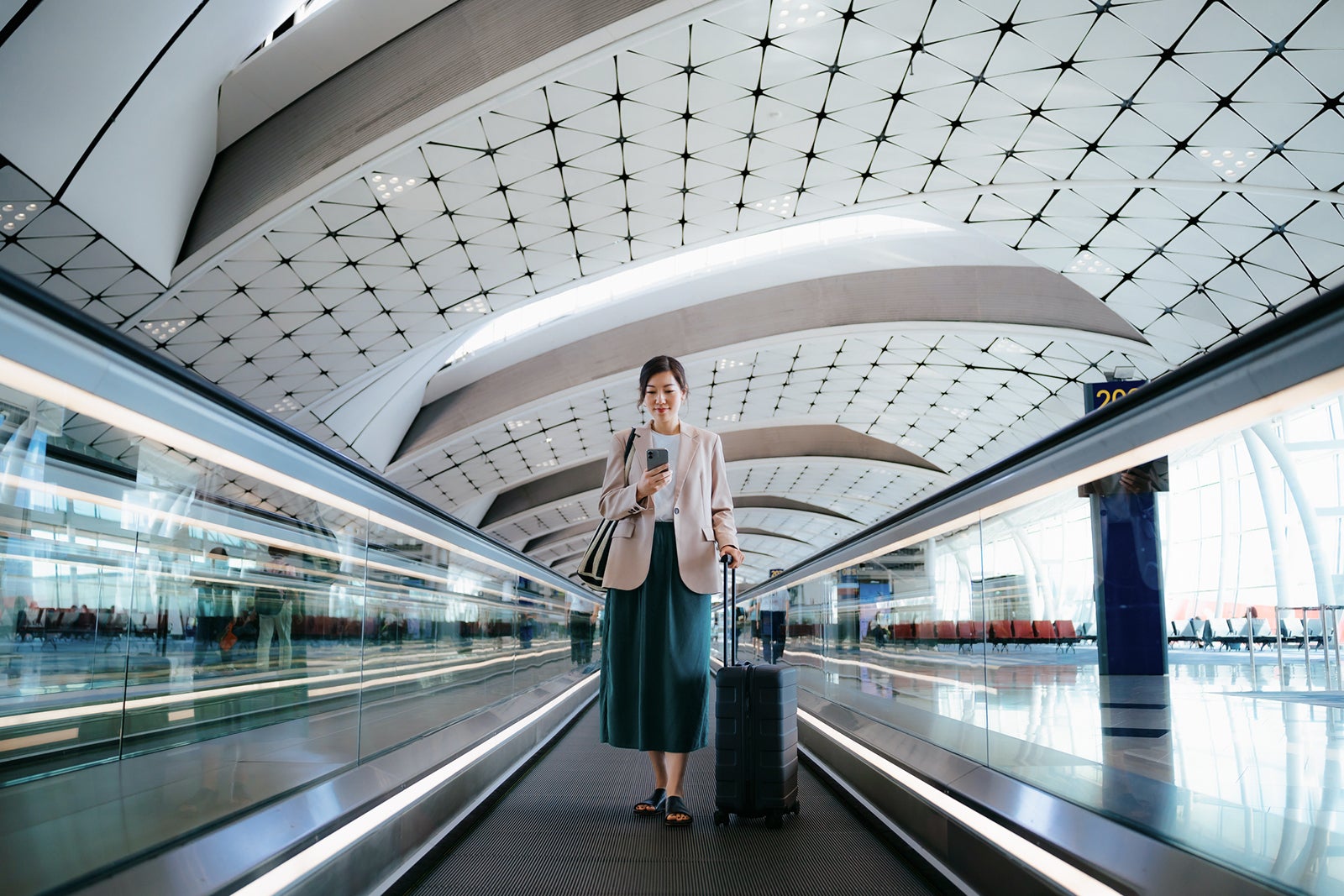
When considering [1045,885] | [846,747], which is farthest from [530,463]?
[1045,885]

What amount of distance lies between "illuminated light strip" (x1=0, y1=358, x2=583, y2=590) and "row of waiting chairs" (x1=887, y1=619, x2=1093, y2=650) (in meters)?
2.70

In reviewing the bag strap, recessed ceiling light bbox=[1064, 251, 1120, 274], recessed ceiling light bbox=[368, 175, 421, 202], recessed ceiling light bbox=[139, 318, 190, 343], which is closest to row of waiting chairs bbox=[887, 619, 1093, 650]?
the bag strap

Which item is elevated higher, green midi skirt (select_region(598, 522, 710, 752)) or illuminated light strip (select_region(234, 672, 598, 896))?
green midi skirt (select_region(598, 522, 710, 752))

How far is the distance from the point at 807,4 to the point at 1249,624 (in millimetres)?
16454

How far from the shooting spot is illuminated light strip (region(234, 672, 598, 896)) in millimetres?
2330

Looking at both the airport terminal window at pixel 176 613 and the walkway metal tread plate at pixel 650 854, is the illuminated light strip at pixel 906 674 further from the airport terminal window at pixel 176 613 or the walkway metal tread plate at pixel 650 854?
the airport terminal window at pixel 176 613

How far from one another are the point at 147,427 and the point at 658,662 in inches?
106

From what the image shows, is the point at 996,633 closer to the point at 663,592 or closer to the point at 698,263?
the point at 663,592

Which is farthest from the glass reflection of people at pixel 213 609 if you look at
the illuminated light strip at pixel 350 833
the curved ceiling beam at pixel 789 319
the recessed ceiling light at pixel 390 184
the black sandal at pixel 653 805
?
the curved ceiling beam at pixel 789 319

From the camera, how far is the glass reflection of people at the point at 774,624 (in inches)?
444

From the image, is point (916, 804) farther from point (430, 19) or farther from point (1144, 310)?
point (1144, 310)

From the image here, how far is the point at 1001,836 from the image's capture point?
2852 millimetres

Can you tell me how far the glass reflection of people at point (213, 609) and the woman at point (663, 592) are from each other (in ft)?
6.55

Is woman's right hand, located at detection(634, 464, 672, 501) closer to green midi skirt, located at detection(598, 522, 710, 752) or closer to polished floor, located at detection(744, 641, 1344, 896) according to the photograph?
green midi skirt, located at detection(598, 522, 710, 752)
